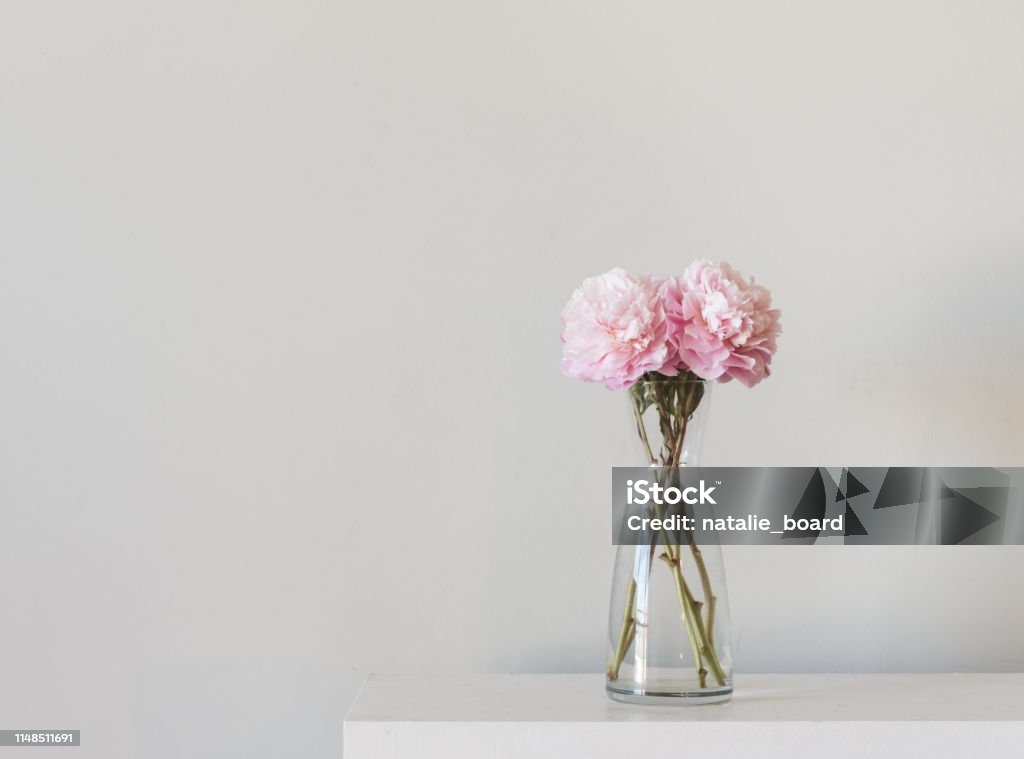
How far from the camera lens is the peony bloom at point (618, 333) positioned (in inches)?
36.0

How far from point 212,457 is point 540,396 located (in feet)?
1.16

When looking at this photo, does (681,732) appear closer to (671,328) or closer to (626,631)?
(626,631)

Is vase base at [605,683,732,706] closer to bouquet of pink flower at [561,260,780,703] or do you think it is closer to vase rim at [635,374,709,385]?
bouquet of pink flower at [561,260,780,703]

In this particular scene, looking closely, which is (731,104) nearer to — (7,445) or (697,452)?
(697,452)

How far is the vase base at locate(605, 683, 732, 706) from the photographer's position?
3.07ft

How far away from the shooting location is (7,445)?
44.1 inches

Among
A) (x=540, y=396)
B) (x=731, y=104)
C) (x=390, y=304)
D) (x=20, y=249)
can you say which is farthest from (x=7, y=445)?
(x=731, y=104)

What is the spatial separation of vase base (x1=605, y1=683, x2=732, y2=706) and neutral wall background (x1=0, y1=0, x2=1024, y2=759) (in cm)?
20

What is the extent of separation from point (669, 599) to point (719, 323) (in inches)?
9.8

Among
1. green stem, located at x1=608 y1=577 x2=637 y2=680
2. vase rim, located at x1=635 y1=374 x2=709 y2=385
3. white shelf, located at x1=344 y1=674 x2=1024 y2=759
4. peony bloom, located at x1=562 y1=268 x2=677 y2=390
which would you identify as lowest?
white shelf, located at x1=344 y1=674 x2=1024 y2=759

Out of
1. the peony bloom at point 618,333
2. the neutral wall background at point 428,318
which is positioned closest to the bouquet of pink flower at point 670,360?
the peony bloom at point 618,333

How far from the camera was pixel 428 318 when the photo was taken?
3.79 ft

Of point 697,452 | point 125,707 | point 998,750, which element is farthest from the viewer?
point 125,707

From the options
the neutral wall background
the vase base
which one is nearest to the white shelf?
the vase base
